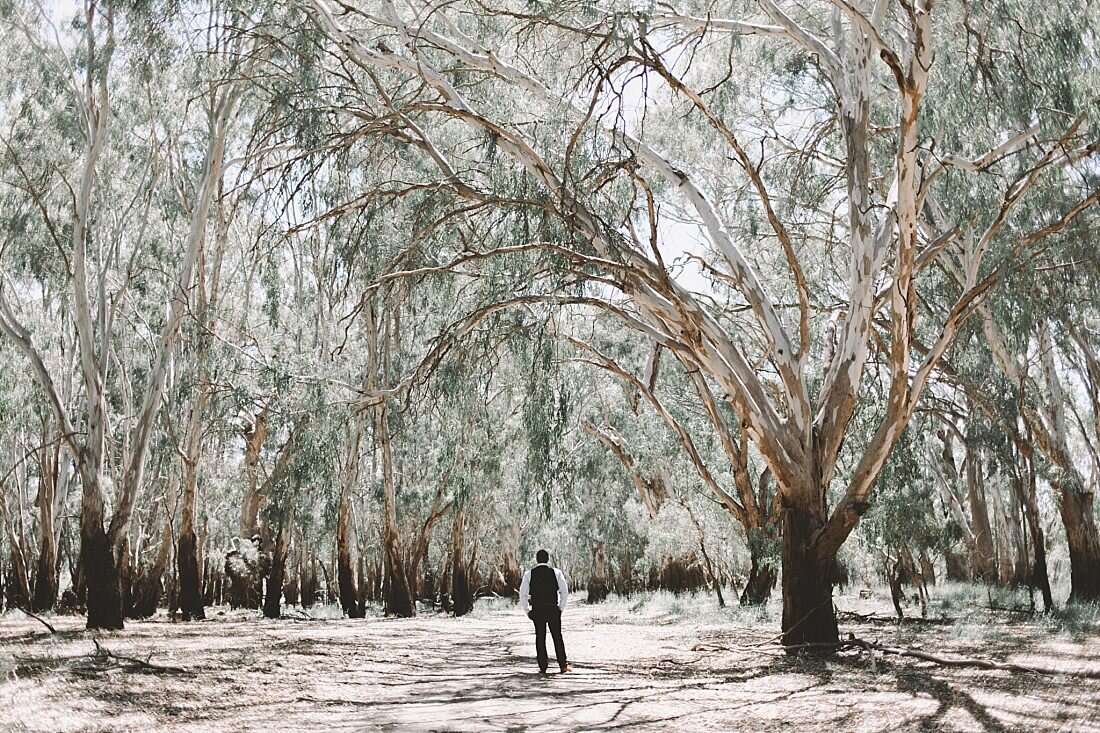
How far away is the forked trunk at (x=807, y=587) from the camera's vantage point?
308 inches

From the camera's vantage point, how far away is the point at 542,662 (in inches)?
291

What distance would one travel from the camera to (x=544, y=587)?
7.46 meters

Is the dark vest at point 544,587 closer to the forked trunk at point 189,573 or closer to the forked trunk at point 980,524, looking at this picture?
the forked trunk at point 189,573

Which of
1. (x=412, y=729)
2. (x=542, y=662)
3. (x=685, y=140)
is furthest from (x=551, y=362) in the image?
(x=685, y=140)

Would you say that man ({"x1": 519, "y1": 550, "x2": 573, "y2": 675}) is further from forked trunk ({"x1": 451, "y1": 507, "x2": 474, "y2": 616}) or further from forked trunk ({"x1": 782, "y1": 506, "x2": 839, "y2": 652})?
forked trunk ({"x1": 451, "y1": 507, "x2": 474, "y2": 616})

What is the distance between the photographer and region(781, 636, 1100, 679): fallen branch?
20.2 feet

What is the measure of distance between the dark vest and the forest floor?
0.58 meters

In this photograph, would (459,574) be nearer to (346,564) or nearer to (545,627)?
(346,564)

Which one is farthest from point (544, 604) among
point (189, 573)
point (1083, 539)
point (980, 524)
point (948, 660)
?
point (980, 524)

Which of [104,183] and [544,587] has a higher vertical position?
[104,183]

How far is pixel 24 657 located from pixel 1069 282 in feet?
33.7

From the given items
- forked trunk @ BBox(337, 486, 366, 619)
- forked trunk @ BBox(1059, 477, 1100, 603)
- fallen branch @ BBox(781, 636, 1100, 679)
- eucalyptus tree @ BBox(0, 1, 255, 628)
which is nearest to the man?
fallen branch @ BBox(781, 636, 1100, 679)

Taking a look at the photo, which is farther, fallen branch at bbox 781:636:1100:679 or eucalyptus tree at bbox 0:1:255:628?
eucalyptus tree at bbox 0:1:255:628

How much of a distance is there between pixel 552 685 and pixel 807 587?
2442 mm
